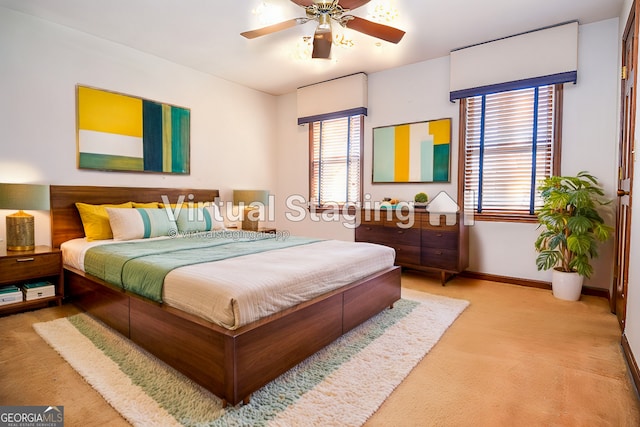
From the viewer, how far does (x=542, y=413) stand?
5.25 ft

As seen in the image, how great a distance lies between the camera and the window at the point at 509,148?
3.58m

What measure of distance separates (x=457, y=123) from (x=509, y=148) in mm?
674

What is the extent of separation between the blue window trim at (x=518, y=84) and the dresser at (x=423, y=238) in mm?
1463

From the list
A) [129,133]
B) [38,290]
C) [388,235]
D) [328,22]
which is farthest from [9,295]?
[388,235]

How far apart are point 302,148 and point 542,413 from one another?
183 inches

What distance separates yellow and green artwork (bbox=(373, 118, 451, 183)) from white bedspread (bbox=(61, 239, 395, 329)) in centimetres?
208

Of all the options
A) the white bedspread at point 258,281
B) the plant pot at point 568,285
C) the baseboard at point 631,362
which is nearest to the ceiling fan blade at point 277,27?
the white bedspread at point 258,281

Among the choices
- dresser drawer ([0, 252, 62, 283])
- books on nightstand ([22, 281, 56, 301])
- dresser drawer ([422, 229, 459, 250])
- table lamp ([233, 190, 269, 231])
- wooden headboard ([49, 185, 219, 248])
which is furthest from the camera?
table lamp ([233, 190, 269, 231])

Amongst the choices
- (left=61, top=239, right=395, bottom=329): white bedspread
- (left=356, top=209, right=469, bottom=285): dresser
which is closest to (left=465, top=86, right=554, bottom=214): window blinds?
(left=356, top=209, right=469, bottom=285): dresser

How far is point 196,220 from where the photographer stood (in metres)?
3.82

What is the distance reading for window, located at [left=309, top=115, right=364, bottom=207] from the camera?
500cm

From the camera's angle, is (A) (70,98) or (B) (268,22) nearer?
(B) (268,22)

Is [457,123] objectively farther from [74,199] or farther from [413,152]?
[74,199]

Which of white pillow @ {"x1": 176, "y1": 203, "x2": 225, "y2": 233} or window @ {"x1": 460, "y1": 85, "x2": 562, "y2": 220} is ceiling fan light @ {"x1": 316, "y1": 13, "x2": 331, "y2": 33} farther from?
white pillow @ {"x1": 176, "y1": 203, "x2": 225, "y2": 233}
